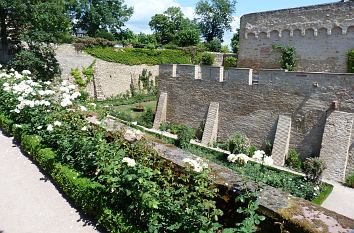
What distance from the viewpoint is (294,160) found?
42.0 ft

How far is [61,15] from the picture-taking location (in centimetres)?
1936

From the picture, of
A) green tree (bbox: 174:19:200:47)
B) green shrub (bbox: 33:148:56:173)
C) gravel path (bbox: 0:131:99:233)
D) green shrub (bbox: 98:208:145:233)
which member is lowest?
gravel path (bbox: 0:131:99:233)

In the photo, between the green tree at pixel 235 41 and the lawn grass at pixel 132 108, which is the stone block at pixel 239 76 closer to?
the lawn grass at pixel 132 108

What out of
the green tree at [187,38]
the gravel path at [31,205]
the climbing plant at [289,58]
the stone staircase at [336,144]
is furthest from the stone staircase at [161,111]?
the green tree at [187,38]

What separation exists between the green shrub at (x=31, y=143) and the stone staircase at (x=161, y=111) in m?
9.56

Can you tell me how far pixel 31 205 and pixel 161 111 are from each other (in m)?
11.8

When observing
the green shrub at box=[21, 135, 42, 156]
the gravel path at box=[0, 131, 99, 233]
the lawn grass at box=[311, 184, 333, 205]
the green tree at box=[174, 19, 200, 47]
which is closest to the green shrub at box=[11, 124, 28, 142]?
the green shrub at box=[21, 135, 42, 156]

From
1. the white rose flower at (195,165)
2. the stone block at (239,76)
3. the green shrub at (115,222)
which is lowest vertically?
the green shrub at (115,222)

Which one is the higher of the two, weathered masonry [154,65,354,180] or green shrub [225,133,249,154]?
weathered masonry [154,65,354,180]

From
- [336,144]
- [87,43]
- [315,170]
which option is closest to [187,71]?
[336,144]

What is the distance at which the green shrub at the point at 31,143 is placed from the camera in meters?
7.60

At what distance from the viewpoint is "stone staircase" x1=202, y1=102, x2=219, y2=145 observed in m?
15.3

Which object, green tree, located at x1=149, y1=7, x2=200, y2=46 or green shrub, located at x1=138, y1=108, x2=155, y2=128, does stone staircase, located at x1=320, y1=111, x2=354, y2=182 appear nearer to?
green shrub, located at x1=138, y1=108, x2=155, y2=128

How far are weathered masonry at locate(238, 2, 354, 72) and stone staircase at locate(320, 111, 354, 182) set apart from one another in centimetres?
643
